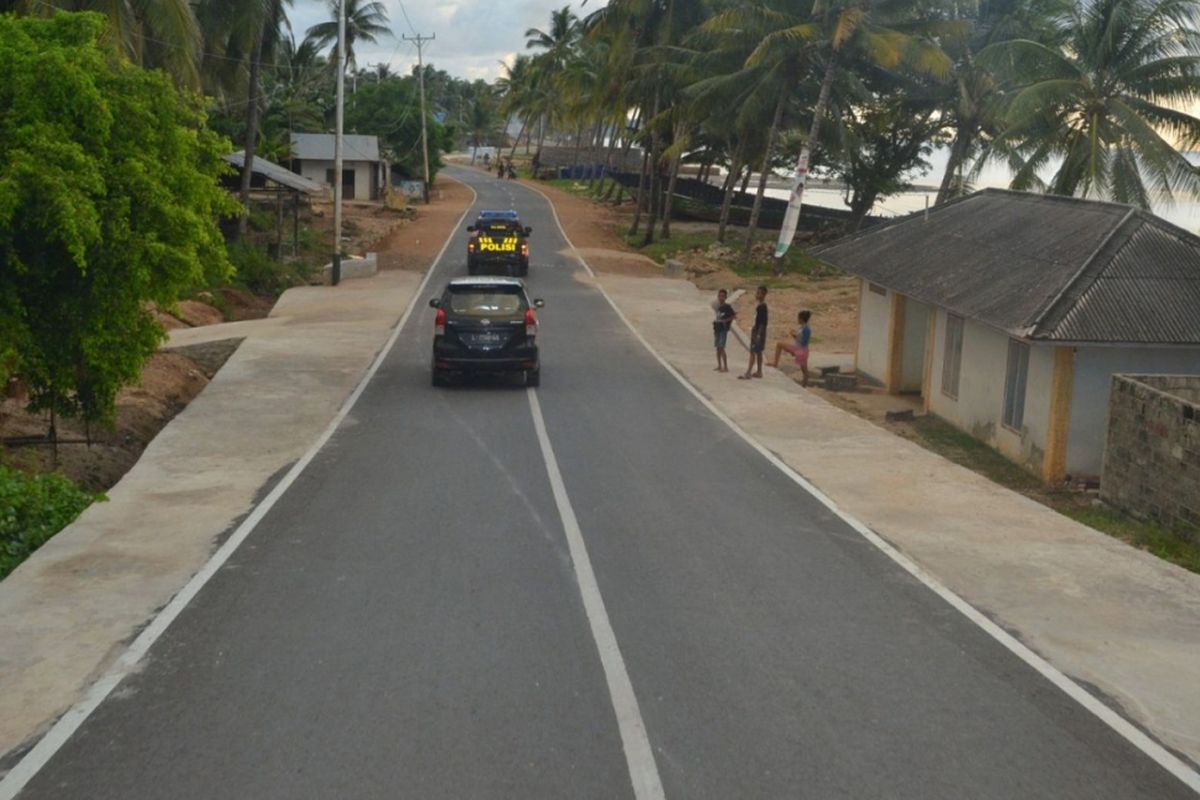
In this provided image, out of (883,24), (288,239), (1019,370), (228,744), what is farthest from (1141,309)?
(288,239)

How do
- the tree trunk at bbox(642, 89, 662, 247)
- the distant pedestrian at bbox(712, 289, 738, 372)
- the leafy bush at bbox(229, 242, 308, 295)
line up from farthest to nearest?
the tree trunk at bbox(642, 89, 662, 247)
the leafy bush at bbox(229, 242, 308, 295)
the distant pedestrian at bbox(712, 289, 738, 372)

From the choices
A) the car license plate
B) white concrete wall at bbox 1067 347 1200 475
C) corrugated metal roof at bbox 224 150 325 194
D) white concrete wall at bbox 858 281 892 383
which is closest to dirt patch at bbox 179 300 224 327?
corrugated metal roof at bbox 224 150 325 194

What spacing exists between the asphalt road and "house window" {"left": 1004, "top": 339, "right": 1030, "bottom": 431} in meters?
6.14

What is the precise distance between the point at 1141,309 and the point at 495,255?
2557 centimetres

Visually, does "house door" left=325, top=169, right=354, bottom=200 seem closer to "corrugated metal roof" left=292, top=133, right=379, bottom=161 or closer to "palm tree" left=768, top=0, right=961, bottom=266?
"corrugated metal roof" left=292, top=133, right=379, bottom=161

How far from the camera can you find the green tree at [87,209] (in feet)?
51.2

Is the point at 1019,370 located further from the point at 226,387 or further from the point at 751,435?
the point at 226,387

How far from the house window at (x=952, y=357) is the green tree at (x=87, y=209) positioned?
487 inches

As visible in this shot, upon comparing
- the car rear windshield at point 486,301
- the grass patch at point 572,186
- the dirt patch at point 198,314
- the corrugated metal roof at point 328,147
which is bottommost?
the dirt patch at point 198,314

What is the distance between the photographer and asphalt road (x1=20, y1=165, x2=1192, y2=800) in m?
7.50

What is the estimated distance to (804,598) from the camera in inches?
444

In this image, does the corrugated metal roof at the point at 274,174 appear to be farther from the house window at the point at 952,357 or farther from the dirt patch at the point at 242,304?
the house window at the point at 952,357

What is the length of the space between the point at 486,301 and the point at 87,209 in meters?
8.68

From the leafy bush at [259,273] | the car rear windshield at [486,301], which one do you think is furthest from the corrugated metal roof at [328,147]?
the car rear windshield at [486,301]
